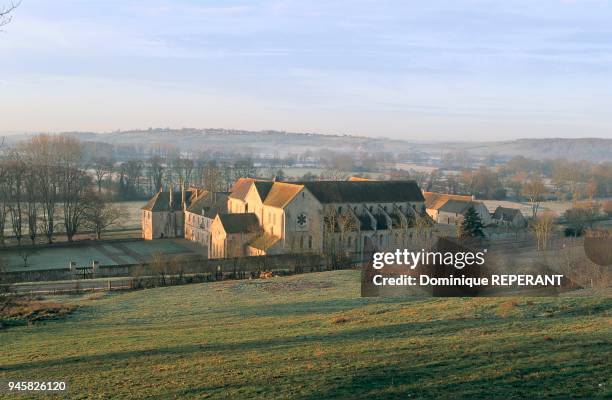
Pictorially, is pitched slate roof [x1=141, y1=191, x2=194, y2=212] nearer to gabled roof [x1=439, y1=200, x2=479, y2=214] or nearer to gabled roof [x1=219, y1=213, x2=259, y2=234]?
gabled roof [x1=219, y1=213, x2=259, y2=234]

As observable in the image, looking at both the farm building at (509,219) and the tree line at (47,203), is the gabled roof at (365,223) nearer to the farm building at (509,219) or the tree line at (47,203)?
the farm building at (509,219)

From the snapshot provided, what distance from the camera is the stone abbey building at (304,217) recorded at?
2069 inches

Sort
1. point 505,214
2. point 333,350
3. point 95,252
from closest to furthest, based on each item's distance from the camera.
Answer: point 333,350
point 95,252
point 505,214

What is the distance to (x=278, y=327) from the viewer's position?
821 inches

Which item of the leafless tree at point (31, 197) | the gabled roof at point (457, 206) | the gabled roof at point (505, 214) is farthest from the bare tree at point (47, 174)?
the gabled roof at point (505, 214)

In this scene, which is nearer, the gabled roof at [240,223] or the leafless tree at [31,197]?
the gabled roof at [240,223]

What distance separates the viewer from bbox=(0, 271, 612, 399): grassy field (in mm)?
13109

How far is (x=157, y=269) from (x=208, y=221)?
69.4 feet

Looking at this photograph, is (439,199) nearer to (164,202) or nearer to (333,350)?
(164,202)

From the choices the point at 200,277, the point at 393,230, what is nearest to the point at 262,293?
the point at 200,277

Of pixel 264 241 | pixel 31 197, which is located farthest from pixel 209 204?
pixel 31 197

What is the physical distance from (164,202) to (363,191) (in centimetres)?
A: 2309

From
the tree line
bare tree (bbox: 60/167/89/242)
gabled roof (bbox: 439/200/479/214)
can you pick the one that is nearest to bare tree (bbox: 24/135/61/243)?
the tree line

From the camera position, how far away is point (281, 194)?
54.9 m
